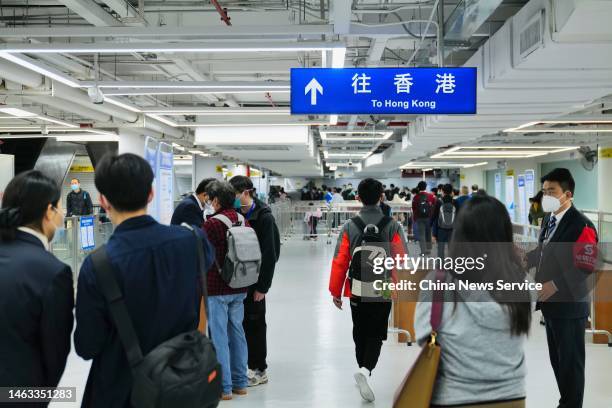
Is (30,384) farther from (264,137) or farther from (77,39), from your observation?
(264,137)

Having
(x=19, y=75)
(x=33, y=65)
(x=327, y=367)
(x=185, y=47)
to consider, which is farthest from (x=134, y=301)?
(x=19, y=75)

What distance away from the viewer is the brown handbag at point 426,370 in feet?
6.63

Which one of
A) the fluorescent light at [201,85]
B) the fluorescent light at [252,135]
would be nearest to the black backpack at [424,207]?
the fluorescent light at [252,135]

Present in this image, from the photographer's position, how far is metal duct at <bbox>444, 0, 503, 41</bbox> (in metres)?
5.03

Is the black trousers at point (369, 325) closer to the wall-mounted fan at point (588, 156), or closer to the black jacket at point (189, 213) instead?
the black jacket at point (189, 213)

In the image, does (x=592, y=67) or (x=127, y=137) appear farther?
(x=127, y=137)

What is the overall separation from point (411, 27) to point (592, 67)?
204 cm

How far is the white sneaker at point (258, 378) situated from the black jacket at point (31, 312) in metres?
2.91

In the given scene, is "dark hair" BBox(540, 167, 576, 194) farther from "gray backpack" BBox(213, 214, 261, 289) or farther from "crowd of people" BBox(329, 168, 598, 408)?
"gray backpack" BBox(213, 214, 261, 289)

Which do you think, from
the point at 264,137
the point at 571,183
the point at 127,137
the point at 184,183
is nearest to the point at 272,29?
the point at 571,183

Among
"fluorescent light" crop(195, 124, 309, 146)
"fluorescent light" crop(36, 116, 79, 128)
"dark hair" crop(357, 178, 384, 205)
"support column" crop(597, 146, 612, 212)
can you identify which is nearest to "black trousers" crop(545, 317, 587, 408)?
"dark hair" crop(357, 178, 384, 205)

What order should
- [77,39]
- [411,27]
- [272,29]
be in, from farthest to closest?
[77,39]
[411,27]
[272,29]

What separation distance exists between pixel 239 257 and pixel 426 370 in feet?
7.73

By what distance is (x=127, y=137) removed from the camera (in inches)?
553
